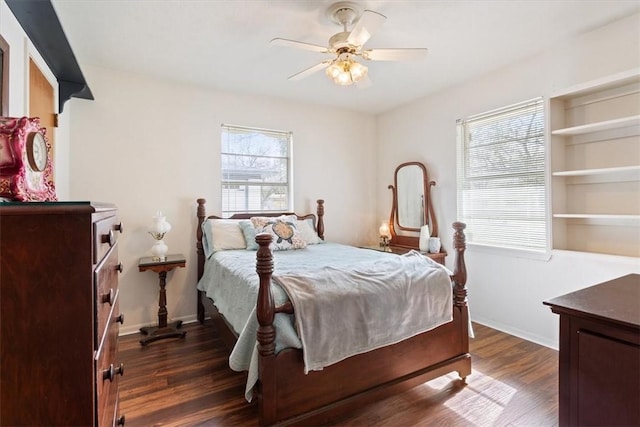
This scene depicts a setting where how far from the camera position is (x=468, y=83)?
3.41m

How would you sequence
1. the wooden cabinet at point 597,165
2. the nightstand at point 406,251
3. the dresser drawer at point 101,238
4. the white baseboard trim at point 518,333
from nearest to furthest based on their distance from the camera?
the dresser drawer at point 101,238 → the wooden cabinet at point 597,165 → the white baseboard trim at point 518,333 → the nightstand at point 406,251

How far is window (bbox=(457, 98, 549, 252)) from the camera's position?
9.45 feet

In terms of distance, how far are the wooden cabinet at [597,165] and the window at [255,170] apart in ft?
9.04

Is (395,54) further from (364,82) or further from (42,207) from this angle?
(42,207)

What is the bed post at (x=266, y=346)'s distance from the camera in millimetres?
1584

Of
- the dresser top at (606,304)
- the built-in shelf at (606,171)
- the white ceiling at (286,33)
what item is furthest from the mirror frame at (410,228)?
the dresser top at (606,304)

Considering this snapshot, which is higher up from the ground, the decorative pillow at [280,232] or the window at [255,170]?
the window at [255,170]

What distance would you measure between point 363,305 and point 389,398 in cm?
71

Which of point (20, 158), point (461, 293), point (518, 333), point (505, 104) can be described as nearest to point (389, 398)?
point (461, 293)

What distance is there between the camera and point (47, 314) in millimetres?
753

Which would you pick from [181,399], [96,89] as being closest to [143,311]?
[181,399]

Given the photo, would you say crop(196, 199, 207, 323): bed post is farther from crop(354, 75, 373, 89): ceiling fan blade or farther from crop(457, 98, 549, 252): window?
crop(457, 98, 549, 252): window

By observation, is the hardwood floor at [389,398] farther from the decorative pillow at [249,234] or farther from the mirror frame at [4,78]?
the mirror frame at [4,78]

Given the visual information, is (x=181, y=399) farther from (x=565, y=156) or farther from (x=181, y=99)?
(x=565, y=156)
